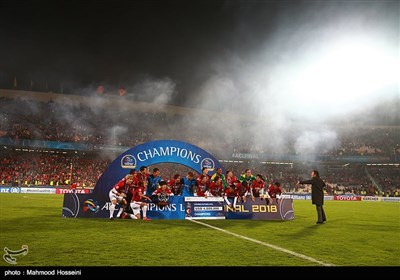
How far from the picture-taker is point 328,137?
189 ft

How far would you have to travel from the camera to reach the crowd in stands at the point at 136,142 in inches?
1556

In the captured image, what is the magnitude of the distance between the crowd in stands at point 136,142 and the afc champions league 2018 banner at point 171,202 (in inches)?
922

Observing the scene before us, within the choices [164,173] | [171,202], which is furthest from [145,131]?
[171,202]

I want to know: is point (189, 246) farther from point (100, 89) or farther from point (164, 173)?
point (100, 89)

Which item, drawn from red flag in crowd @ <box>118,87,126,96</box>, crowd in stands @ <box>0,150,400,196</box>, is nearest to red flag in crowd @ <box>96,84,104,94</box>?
red flag in crowd @ <box>118,87,126,96</box>

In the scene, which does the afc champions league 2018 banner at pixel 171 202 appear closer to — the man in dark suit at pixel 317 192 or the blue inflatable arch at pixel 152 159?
the blue inflatable arch at pixel 152 159

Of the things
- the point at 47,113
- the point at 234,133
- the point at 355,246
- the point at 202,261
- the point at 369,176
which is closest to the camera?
the point at 202,261

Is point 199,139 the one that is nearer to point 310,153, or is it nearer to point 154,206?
point 310,153

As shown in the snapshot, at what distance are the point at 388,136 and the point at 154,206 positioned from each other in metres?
55.9

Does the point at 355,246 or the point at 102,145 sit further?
the point at 102,145

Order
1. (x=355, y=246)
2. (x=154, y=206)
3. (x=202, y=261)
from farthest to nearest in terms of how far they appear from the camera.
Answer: (x=154, y=206) < (x=355, y=246) < (x=202, y=261)

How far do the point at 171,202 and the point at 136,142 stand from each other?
3606 centimetres

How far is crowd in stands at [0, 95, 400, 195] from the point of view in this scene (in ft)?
130
